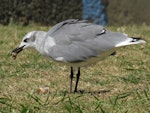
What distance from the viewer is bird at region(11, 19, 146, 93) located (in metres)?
4.89

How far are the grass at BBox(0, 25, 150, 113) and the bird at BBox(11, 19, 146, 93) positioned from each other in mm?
301

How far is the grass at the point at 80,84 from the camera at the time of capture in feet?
14.6

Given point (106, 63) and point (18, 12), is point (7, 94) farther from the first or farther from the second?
point (18, 12)

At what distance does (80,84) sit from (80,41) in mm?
716

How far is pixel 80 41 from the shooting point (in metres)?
4.99

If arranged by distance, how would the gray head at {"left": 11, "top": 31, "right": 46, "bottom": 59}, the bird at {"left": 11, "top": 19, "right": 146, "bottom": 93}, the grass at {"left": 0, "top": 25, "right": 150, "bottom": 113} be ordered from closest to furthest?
the grass at {"left": 0, "top": 25, "right": 150, "bottom": 113} < the bird at {"left": 11, "top": 19, "right": 146, "bottom": 93} < the gray head at {"left": 11, "top": 31, "right": 46, "bottom": 59}

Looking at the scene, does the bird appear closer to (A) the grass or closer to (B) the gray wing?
(B) the gray wing

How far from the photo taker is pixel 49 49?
16.2 ft

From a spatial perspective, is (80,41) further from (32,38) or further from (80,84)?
(80,84)

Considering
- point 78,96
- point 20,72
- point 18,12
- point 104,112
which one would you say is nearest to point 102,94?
point 78,96

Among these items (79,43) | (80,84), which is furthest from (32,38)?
(80,84)

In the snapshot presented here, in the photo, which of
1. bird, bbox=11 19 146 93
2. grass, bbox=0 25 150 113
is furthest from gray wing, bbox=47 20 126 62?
grass, bbox=0 25 150 113

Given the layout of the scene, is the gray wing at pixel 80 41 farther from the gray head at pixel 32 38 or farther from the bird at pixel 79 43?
the gray head at pixel 32 38

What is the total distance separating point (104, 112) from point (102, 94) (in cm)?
78
